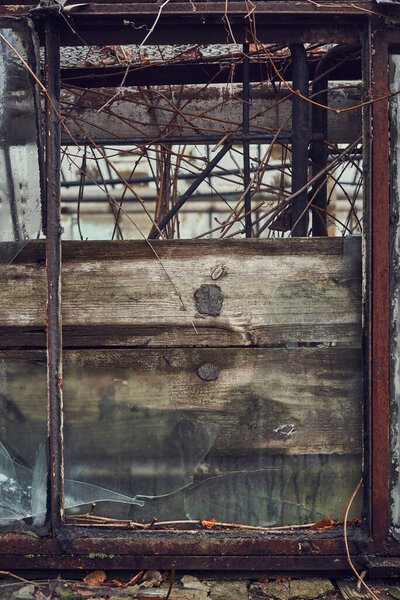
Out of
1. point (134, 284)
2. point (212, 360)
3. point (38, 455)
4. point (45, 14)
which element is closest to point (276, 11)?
point (45, 14)

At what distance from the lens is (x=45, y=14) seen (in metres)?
2.08

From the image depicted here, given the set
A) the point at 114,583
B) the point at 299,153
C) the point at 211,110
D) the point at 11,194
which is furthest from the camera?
the point at 211,110

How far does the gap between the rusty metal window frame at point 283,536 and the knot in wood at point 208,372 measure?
55cm

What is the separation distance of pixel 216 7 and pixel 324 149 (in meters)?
1.03

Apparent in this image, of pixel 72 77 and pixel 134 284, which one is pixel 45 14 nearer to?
pixel 72 77

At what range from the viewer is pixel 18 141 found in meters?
2.17

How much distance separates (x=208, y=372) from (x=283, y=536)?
2.25ft

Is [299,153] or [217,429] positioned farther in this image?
[299,153]

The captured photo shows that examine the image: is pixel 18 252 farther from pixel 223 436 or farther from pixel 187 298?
pixel 223 436

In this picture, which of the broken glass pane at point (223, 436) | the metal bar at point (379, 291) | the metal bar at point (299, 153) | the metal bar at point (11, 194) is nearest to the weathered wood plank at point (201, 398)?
the broken glass pane at point (223, 436)

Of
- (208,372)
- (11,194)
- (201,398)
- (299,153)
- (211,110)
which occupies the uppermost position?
(211,110)

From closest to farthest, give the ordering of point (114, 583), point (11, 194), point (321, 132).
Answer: point (114, 583), point (11, 194), point (321, 132)

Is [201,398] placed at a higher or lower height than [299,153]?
lower

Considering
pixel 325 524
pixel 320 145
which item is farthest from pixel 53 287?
pixel 320 145
